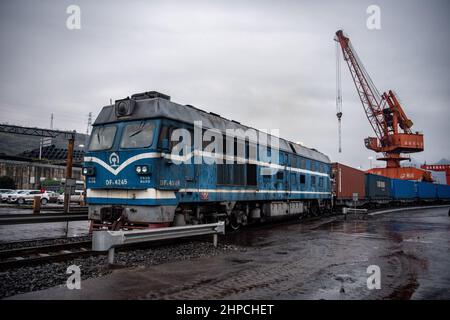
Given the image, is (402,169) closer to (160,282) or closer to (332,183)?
(332,183)

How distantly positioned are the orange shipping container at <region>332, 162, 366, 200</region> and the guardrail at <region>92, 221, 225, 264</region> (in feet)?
64.1

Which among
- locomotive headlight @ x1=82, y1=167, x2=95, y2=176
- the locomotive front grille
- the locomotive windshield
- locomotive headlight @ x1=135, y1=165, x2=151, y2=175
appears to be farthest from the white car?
locomotive headlight @ x1=135, y1=165, x2=151, y2=175

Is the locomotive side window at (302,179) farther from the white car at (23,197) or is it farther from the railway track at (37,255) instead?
the white car at (23,197)

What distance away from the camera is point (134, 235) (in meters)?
7.38

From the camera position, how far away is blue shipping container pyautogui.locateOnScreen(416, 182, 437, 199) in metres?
45.0

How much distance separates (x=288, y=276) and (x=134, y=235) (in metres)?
3.33

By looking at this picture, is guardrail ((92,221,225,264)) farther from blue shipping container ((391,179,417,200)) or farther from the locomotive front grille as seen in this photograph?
blue shipping container ((391,179,417,200))

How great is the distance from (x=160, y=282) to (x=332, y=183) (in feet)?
71.8

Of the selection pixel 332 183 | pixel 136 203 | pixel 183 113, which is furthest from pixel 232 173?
pixel 332 183

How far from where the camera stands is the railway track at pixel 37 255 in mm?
6957

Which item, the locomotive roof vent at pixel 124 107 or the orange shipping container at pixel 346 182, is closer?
the locomotive roof vent at pixel 124 107

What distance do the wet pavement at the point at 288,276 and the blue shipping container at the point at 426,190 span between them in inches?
1567

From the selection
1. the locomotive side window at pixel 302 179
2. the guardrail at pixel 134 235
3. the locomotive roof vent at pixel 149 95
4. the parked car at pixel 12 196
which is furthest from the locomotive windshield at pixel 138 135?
the parked car at pixel 12 196
